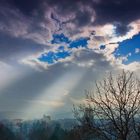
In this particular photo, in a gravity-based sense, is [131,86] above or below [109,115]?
above

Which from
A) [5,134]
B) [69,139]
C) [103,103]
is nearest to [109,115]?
[103,103]

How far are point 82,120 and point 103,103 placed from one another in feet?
5.28

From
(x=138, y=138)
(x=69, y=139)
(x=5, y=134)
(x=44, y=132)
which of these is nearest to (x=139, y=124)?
(x=138, y=138)

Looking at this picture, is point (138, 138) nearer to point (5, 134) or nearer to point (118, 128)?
point (118, 128)

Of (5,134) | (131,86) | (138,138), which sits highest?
(5,134)

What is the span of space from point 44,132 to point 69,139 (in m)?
31.9

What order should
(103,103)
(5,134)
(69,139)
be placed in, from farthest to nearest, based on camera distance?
(5,134)
(69,139)
(103,103)

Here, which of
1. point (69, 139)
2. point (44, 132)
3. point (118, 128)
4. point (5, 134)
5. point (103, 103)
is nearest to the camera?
point (118, 128)

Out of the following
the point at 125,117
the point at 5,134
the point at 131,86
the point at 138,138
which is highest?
the point at 5,134

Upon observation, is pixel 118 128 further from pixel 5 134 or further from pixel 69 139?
pixel 5 134

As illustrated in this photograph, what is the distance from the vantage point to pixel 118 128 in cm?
1606

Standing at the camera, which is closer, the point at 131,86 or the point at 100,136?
the point at 100,136

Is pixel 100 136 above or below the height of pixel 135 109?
below

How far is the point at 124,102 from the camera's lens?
16797 millimetres
